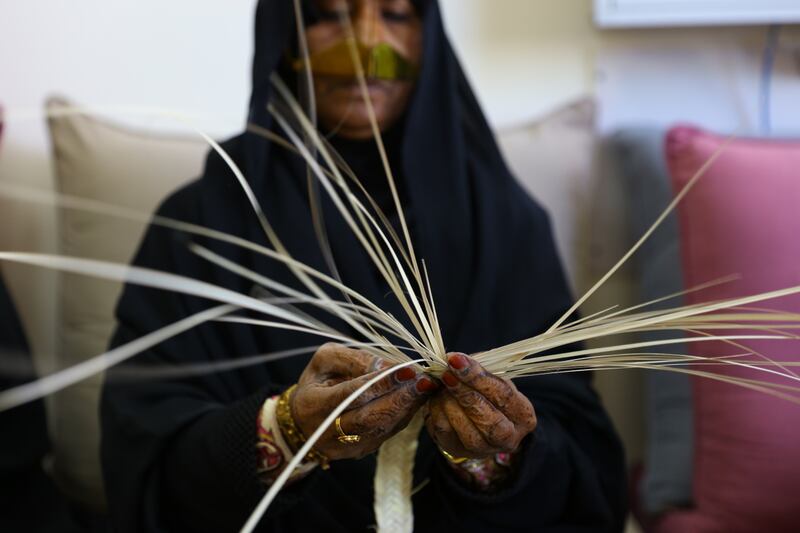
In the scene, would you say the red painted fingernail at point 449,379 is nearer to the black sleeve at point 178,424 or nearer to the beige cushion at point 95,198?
the black sleeve at point 178,424

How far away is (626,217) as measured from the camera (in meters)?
1.48

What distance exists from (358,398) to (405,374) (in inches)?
1.8

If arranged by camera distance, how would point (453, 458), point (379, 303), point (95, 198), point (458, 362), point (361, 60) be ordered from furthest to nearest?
1. point (95, 198)
2. point (361, 60)
3. point (379, 303)
4. point (453, 458)
5. point (458, 362)

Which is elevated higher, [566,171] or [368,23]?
[368,23]

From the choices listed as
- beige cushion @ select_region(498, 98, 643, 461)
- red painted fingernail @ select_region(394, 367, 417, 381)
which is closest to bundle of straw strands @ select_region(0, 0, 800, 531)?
red painted fingernail @ select_region(394, 367, 417, 381)

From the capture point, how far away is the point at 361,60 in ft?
3.34

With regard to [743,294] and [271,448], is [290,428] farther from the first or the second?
[743,294]

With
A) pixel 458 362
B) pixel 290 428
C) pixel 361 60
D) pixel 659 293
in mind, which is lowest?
pixel 659 293

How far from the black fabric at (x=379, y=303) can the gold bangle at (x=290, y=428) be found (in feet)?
0.25

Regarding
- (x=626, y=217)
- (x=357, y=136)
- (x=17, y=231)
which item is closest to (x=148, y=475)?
(x=357, y=136)

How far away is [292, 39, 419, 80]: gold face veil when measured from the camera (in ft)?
3.32

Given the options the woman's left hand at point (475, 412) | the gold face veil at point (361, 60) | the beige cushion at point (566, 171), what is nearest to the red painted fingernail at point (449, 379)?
the woman's left hand at point (475, 412)

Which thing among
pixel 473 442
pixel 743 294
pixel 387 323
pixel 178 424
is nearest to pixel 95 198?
pixel 178 424

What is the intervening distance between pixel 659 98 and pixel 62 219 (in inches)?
45.3
